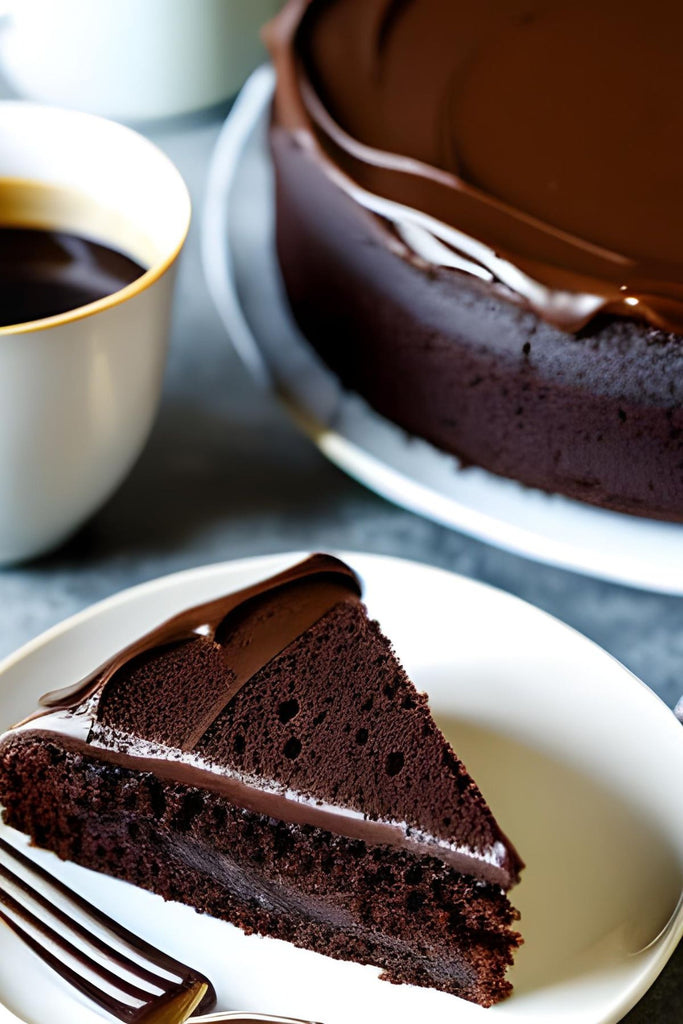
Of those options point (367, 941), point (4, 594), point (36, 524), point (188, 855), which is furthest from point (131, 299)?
point (367, 941)

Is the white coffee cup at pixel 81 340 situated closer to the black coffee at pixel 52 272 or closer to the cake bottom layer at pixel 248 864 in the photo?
the black coffee at pixel 52 272

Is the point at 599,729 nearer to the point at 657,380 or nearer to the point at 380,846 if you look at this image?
Result: the point at 380,846

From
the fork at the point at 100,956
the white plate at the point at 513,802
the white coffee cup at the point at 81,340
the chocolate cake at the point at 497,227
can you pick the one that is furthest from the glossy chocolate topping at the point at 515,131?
the fork at the point at 100,956

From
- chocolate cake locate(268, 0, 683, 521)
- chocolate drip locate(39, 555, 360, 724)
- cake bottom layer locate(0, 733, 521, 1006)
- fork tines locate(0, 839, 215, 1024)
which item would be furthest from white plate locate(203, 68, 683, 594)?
fork tines locate(0, 839, 215, 1024)

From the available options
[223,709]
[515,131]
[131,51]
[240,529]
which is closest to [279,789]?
[223,709]

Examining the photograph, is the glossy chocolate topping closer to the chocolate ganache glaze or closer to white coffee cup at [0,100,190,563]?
white coffee cup at [0,100,190,563]

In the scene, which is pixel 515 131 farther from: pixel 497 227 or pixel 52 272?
pixel 52 272
